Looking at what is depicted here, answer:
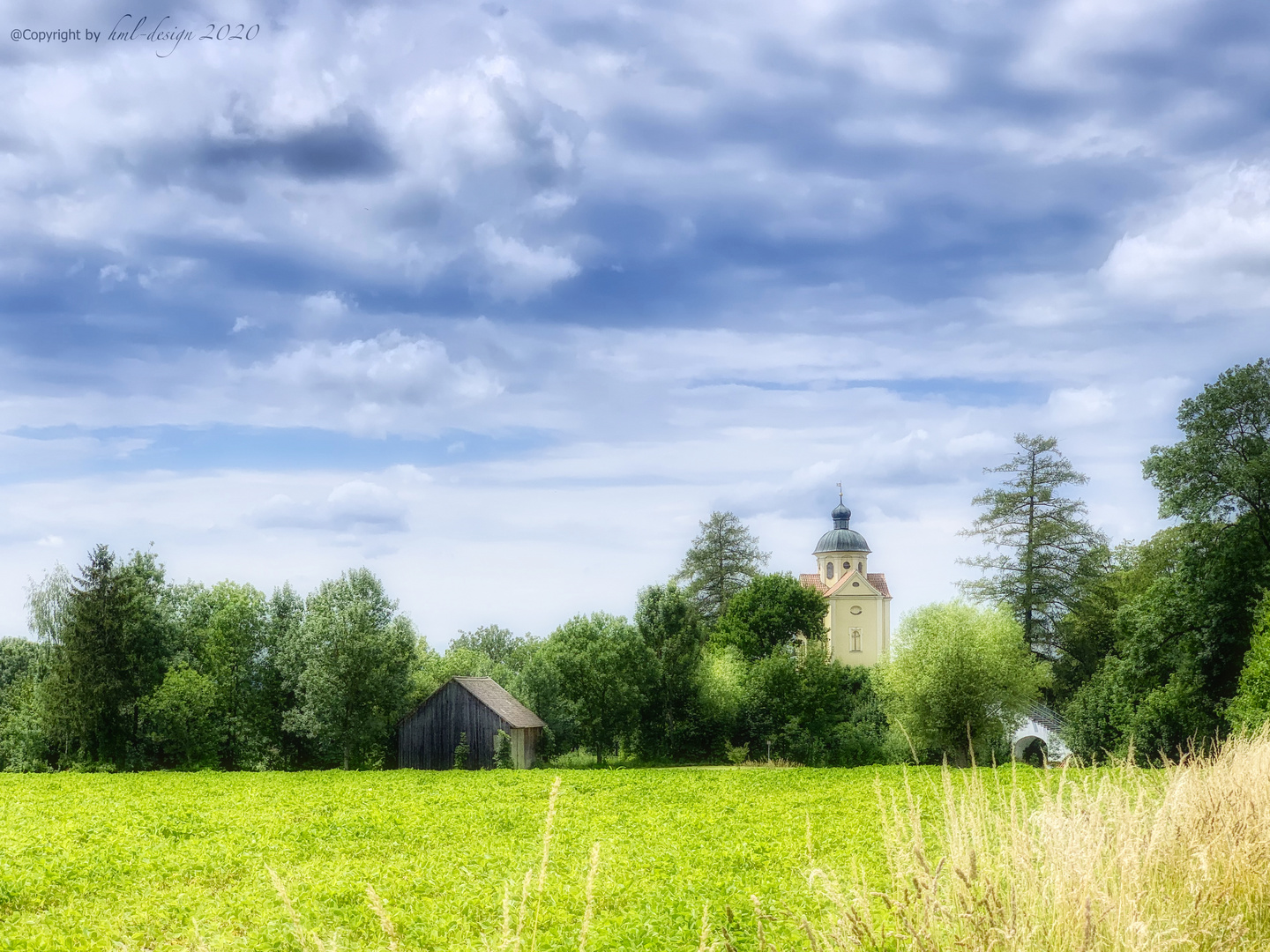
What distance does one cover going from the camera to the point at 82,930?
9273mm

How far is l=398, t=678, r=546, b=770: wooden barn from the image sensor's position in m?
36.7

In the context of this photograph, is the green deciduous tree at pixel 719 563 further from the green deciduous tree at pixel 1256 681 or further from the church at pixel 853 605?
the green deciduous tree at pixel 1256 681

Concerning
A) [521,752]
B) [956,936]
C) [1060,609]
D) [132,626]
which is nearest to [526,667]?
[521,752]

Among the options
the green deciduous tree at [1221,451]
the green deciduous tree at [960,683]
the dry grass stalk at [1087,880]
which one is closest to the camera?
the dry grass stalk at [1087,880]

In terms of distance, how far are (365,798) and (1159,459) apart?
21758 mm

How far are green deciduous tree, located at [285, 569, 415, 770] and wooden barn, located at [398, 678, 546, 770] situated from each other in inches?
39.5

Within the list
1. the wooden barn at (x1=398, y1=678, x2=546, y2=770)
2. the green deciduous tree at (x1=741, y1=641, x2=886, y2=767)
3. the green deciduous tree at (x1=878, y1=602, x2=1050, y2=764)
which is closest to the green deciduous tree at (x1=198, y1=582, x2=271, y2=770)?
the wooden barn at (x1=398, y1=678, x2=546, y2=770)

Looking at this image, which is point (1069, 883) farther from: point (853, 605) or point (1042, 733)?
point (853, 605)

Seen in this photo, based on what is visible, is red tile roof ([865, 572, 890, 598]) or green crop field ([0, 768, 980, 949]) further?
red tile roof ([865, 572, 890, 598])

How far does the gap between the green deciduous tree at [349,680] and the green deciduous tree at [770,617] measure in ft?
60.6

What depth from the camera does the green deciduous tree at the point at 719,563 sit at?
60812 mm

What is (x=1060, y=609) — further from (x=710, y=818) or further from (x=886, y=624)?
(x=710, y=818)

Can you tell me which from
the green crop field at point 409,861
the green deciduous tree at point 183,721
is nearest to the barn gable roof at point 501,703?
the green deciduous tree at point 183,721

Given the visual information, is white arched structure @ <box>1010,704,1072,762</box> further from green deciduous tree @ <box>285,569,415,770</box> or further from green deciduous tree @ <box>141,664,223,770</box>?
green deciduous tree @ <box>141,664,223,770</box>
